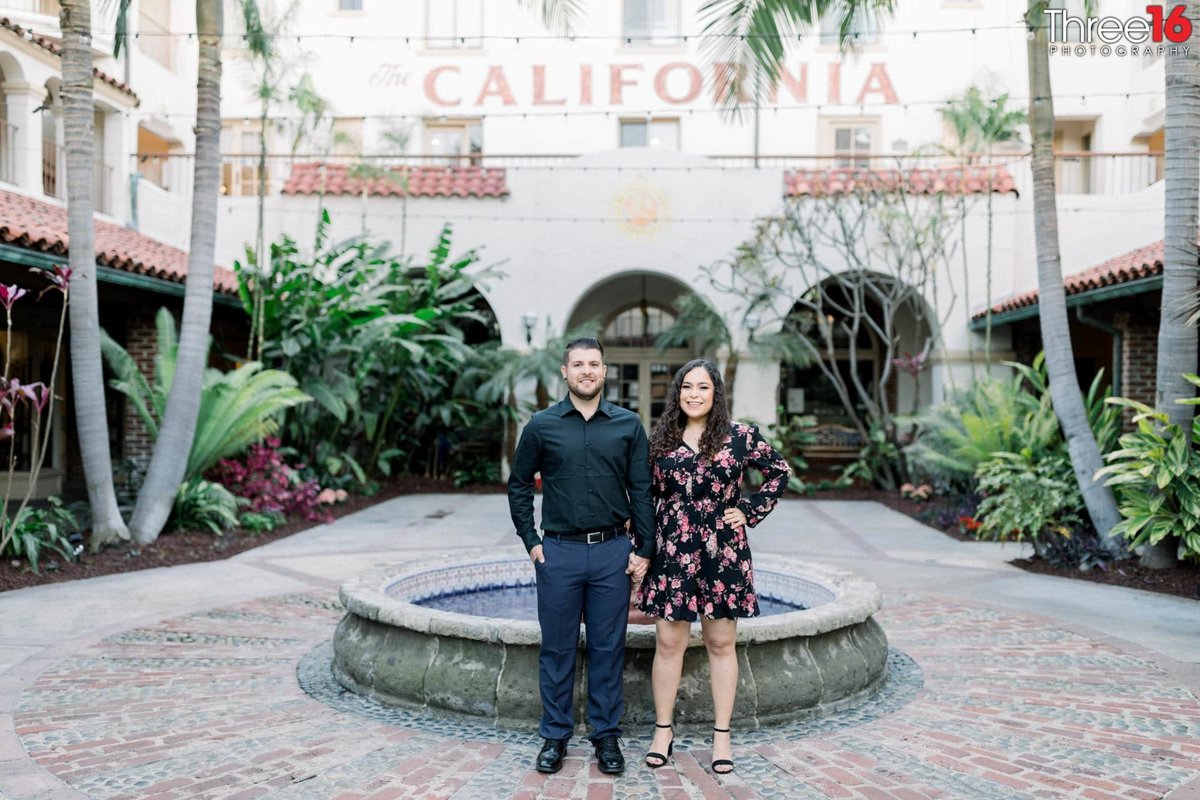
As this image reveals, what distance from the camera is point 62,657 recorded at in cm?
533

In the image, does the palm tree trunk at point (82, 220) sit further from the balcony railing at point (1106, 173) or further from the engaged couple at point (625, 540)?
the balcony railing at point (1106, 173)

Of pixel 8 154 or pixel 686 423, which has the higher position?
pixel 8 154

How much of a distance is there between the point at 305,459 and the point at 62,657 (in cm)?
762

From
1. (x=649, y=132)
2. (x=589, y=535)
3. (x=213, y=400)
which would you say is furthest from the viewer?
(x=649, y=132)

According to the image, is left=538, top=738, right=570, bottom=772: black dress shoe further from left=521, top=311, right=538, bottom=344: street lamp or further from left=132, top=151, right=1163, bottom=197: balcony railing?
left=132, top=151, right=1163, bottom=197: balcony railing

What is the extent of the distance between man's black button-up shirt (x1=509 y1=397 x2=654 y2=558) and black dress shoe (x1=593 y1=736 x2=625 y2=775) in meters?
0.77

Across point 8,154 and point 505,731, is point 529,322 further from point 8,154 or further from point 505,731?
point 505,731

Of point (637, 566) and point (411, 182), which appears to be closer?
point (637, 566)

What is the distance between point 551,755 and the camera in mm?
3713

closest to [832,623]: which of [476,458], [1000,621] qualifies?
[1000,621]

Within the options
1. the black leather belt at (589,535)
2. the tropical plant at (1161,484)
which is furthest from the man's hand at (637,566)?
the tropical plant at (1161,484)

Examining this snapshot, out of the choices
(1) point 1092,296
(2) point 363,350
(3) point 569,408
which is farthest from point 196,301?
(1) point 1092,296

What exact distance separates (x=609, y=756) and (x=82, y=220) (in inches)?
276

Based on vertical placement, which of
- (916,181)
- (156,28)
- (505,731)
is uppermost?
(156,28)
